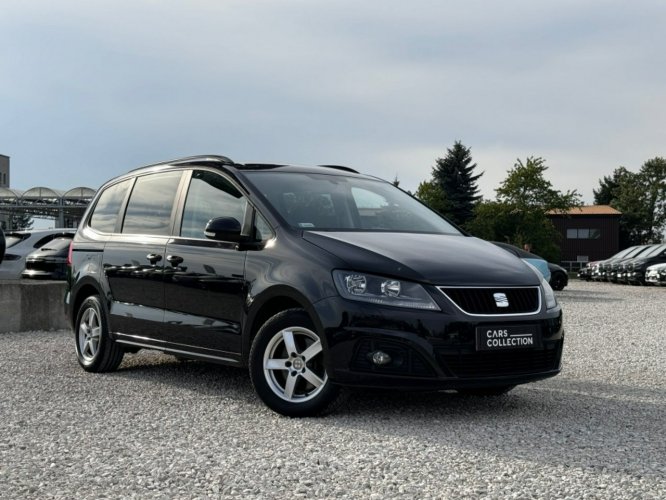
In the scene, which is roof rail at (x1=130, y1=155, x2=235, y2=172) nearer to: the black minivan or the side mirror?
the black minivan

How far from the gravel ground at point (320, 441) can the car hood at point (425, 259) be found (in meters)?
0.95

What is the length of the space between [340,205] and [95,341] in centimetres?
286

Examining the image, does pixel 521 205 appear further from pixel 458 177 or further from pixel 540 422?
pixel 540 422

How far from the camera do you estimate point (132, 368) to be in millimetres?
8562

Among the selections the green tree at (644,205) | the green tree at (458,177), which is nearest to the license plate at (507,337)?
the green tree at (458,177)

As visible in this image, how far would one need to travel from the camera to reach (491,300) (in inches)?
227

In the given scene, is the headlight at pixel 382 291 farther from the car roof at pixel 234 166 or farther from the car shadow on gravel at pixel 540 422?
the car roof at pixel 234 166

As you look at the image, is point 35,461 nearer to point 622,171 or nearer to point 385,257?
point 385,257

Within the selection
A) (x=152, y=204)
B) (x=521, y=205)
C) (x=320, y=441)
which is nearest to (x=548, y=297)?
(x=320, y=441)

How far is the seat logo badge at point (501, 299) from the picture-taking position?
579 cm

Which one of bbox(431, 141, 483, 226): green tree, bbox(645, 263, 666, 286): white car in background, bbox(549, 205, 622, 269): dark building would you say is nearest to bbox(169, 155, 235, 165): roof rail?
bbox(645, 263, 666, 286): white car in background

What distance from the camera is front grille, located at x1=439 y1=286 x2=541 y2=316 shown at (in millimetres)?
5660

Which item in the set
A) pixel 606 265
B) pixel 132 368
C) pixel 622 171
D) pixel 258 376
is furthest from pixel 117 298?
pixel 622 171

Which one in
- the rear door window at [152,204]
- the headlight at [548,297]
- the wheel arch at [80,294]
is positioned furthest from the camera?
the wheel arch at [80,294]
